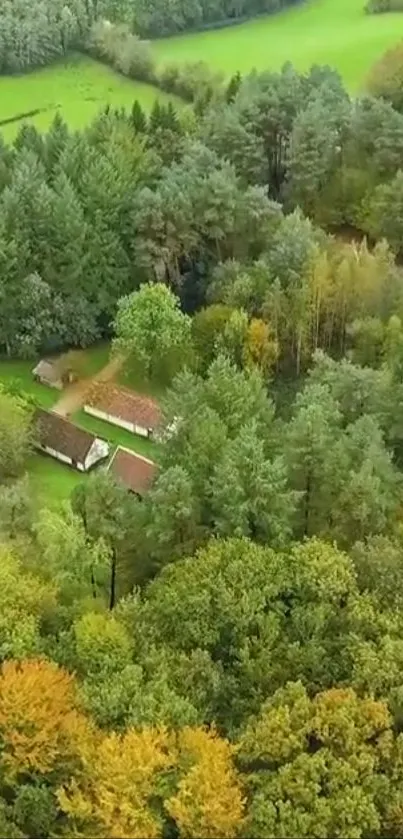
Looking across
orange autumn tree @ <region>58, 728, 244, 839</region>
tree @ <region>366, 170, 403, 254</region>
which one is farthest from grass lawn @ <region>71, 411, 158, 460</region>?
orange autumn tree @ <region>58, 728, 244, 839</region>

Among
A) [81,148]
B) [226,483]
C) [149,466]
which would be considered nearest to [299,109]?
[81,148]

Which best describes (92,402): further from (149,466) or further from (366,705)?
(366,705)

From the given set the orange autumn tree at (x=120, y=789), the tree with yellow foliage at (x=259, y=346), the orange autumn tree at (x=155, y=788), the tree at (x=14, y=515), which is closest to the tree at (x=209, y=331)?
the tree with yellow foliage at (x=259, y=346)

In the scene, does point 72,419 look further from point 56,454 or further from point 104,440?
point 56,454

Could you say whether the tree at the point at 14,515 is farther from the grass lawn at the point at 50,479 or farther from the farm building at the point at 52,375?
the farm building at the point at 52,375

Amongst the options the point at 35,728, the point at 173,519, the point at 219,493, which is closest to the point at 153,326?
the point at 173,519
